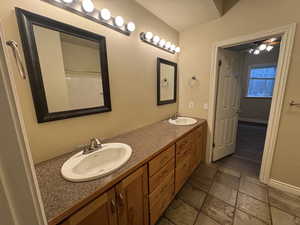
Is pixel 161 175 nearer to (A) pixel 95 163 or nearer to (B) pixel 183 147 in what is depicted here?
(B) pixel 183 147

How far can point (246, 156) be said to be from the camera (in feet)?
8.11

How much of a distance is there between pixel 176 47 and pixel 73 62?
173cm

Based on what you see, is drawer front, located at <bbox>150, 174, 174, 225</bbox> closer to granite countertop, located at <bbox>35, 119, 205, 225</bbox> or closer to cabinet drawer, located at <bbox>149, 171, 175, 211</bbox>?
cabinet drawer, located at <bbox>149, 171, 175, 211</bbox>

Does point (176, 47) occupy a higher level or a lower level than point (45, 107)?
higher

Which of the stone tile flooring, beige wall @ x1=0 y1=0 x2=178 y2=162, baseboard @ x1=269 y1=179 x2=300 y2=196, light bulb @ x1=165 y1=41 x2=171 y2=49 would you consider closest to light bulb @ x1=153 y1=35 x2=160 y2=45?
beige wall @ x1=0 y1=0 x2=178 y2=162

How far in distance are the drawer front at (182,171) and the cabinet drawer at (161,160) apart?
0.27 m

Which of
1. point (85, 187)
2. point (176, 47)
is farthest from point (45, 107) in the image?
point (176, 47)

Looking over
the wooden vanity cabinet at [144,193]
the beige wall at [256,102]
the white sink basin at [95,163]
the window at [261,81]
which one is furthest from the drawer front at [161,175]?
the window at [261,81]

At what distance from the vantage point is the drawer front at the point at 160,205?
119cm

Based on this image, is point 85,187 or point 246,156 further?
point 246,156

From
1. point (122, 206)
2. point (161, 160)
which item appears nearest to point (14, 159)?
point (122, 206)

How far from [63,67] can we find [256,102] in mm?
5531

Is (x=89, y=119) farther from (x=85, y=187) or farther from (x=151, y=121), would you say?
(x=151, y=121)

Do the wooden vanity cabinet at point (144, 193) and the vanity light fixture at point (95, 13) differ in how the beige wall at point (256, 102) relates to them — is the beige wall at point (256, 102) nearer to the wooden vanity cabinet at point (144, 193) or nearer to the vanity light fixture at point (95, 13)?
the wooden vanity cabinet at point (144, 193)
